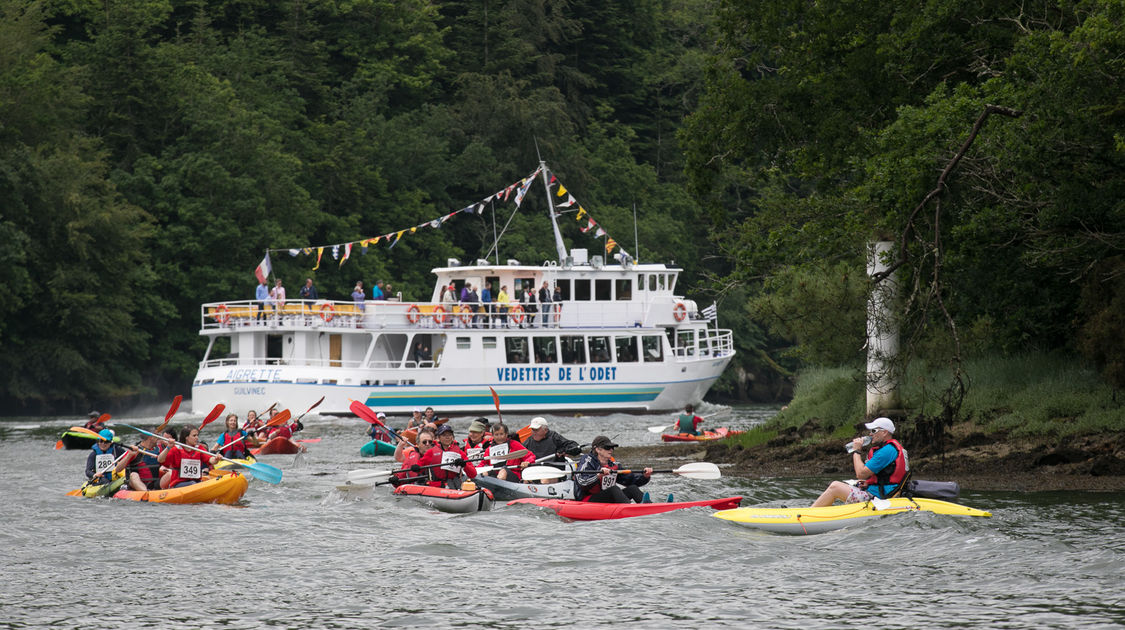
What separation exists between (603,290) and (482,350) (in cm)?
479

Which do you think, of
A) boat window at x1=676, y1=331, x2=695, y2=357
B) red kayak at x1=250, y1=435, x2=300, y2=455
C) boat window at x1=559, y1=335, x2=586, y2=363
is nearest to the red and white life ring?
boat window at x1=559, y1=335, x2=586, y2=363

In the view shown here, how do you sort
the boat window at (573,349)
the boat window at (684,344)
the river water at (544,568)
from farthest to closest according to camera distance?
the boat window at (684,344), the boat window at (573,349), the river water at (544,568)

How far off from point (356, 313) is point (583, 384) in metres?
7.62

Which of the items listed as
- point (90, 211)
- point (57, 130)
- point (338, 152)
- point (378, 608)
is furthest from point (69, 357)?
point (378, 608)

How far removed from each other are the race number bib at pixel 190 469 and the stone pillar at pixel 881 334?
10.5 m

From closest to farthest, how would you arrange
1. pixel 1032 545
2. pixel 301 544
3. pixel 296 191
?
pixel 1032 545 → pixel 301 544 → pixel 296 191

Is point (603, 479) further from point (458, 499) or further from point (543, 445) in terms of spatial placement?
point (543, 445)

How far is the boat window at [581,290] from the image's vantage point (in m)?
43.4

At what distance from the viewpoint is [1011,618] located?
11906 mm

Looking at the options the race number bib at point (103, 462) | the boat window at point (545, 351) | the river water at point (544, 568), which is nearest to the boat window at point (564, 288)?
the boat window at point (545, 351)

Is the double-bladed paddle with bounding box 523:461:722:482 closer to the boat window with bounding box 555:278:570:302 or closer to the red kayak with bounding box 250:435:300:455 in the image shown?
the red kayak with bounding box 250:435:300:455

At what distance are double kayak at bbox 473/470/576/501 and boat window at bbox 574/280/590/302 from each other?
933 inches

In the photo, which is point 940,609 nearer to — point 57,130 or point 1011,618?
point 1011,618

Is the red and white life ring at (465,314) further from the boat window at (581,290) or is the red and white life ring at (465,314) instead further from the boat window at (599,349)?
the boat window at (599,349)
